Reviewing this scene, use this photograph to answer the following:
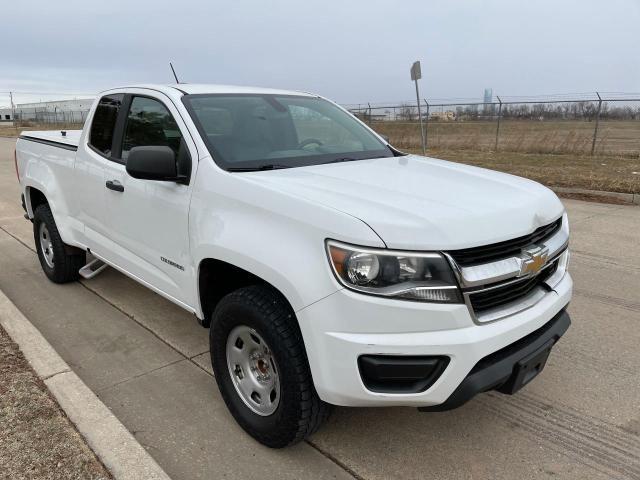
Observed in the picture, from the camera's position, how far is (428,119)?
21.8 meters

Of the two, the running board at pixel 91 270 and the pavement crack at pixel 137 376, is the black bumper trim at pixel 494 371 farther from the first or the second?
the running board at pixel 91 270

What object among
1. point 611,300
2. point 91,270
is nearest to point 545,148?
point 611,300

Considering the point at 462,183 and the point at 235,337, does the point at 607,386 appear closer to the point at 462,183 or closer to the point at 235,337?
the point at 462,183

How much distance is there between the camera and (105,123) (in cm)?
420

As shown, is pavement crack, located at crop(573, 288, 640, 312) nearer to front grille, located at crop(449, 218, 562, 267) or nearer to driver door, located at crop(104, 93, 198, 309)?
front grille, located at crop(449, 218, 562, 267)

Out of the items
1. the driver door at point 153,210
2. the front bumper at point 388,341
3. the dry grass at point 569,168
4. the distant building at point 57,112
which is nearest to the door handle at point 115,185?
the driver door at point 153,210

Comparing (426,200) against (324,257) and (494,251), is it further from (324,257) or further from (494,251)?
(324,257)

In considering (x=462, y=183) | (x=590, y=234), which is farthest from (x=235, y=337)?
(x=590, y=234)

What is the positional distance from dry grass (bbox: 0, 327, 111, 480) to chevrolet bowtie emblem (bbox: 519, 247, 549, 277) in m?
2.10

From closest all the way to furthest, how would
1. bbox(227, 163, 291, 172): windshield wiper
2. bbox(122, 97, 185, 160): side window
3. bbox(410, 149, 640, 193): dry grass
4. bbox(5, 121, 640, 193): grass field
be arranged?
1. bbox(227, 163, 291, 172): windshield wiper
2. bbox(122, 97, 185, 160): side window
3. bbox(410, 149, 640, 193): dry grass
4. bbox(5, 121, 640, 193): grass field

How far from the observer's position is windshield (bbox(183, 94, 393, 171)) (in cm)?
310

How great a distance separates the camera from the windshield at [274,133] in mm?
3098

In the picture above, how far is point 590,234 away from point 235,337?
5.75m

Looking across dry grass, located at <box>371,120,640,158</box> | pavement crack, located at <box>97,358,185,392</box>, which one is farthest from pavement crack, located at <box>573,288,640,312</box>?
dry grass, located at <box>371,120,640,158</box>
